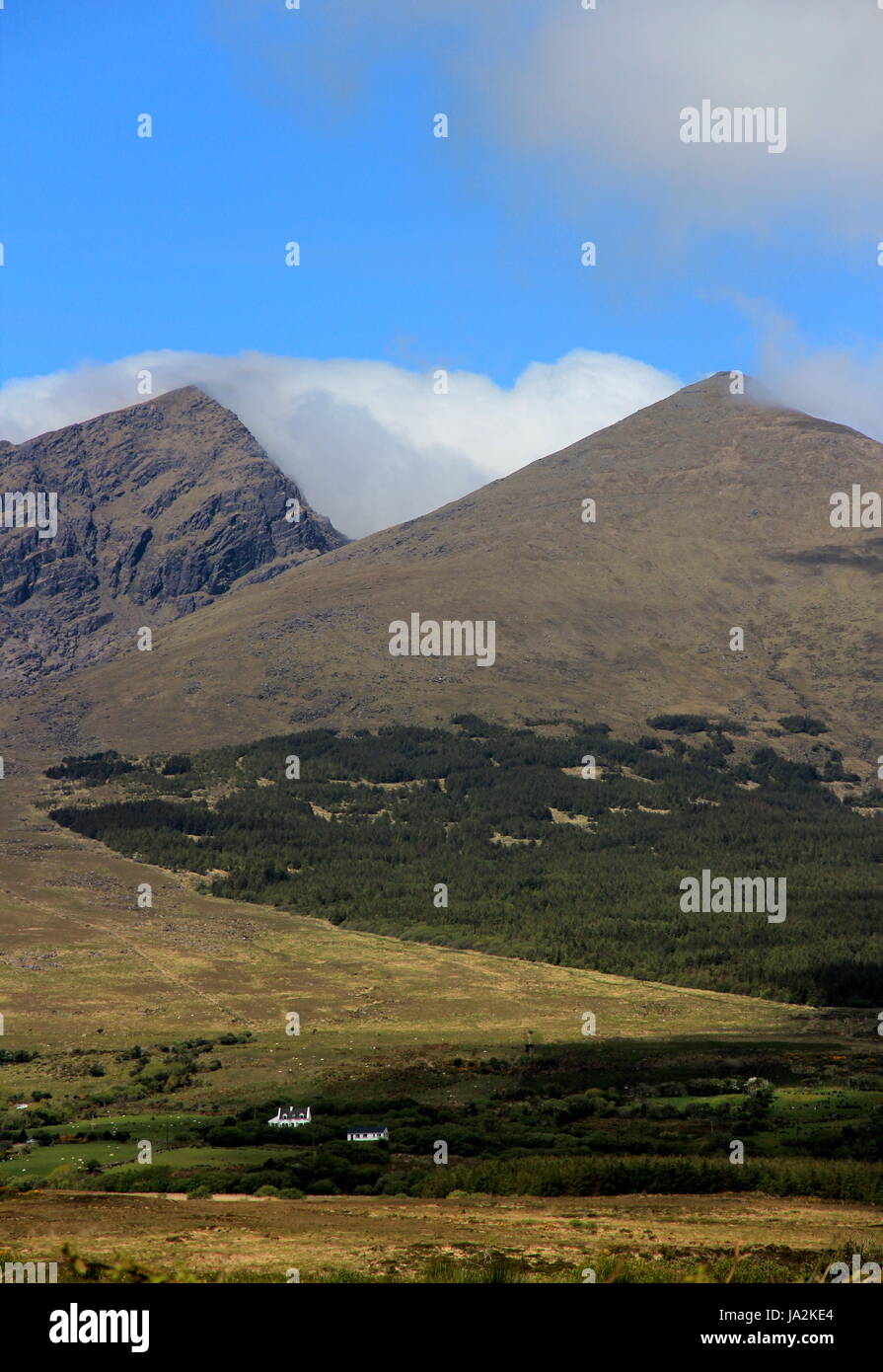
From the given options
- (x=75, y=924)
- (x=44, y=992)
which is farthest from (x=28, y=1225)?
(x=75, y=924)

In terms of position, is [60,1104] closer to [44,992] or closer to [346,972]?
[44,992]

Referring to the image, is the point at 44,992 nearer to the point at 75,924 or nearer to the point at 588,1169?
the point at 75,924

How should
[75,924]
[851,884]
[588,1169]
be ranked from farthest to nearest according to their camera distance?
1. [851,884]
2. [75,924]
3. [588,1169]
